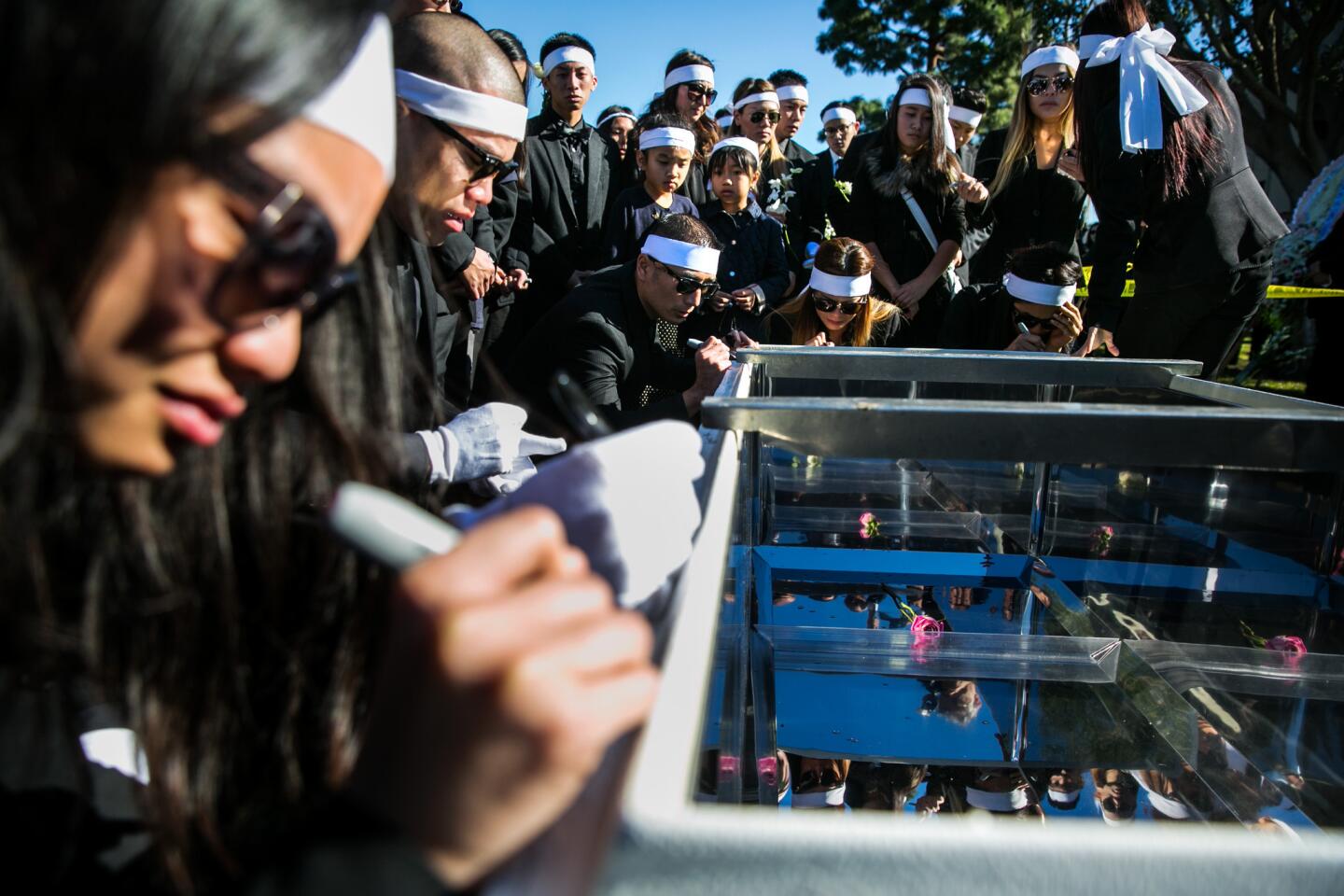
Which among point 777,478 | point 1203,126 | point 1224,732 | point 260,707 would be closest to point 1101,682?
point 1224,732

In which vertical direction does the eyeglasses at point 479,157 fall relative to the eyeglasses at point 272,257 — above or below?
above

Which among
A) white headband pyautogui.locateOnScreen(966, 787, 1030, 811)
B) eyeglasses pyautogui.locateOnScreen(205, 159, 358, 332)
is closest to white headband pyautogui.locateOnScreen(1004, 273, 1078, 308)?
white headband pyautogui.locateOnScreen(966, 787, 1030, 811)

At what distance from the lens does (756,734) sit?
1.53 m

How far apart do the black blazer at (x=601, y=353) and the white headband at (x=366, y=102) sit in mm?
2157

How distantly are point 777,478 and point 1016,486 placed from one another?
568 mm

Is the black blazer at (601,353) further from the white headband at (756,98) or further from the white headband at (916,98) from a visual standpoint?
the white headband at (756,98)

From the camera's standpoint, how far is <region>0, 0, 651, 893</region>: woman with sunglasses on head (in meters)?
0.56

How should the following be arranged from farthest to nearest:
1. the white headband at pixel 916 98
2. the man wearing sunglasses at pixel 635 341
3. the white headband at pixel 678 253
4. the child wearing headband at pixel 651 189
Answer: the white headband at pixel 916 98
the child wearing headband at pixel 651 189
the white headband at pixel 678 253
the man wearing sunglasses at pixel 635 341

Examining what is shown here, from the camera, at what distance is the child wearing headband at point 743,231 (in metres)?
4.75

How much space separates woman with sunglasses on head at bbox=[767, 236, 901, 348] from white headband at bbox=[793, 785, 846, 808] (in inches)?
105

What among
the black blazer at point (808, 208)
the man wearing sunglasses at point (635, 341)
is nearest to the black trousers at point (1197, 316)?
the man wearing sunglasses at point (635, 341)

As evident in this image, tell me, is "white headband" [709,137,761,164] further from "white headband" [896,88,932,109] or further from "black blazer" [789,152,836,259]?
"white headband" [896,88,932,109]

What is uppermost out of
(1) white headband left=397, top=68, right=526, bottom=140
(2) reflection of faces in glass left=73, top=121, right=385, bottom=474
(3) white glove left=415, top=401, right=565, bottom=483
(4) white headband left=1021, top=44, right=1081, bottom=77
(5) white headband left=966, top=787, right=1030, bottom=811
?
(4) white headband left=1021, top=44, right=1081, bottom=77

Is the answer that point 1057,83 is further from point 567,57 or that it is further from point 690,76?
point 567,57
